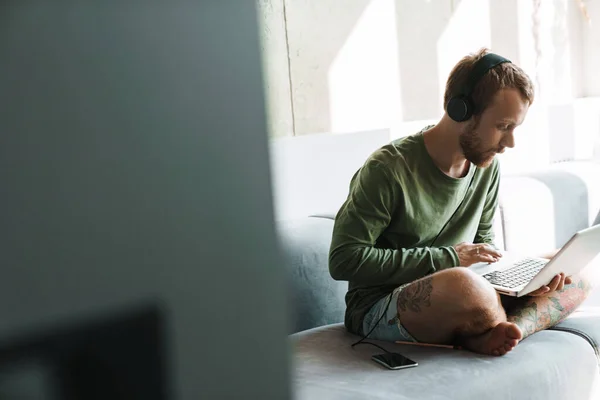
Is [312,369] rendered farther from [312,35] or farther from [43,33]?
[43,33]

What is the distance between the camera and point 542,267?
77.8 inches

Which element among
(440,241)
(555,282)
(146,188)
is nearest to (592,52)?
(440,241)

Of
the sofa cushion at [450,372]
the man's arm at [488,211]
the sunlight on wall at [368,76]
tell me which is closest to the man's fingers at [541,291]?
the sofa cushion at [450,372]

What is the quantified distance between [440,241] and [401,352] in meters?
0.38

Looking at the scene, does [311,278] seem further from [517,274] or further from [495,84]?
[495,84]

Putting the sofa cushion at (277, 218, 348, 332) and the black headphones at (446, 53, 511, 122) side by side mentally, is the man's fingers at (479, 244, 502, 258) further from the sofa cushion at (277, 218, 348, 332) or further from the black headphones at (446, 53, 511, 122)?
the sofa cushion at (277, 218, 348, 332)

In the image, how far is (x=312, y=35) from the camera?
2.77 m

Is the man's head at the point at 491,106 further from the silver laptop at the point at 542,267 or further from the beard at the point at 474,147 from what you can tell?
the silver laptop at the point at 542,267

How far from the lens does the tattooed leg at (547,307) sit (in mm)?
1982

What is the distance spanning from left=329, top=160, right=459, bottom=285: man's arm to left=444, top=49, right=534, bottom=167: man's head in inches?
10.9

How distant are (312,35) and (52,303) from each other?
8.44 ft

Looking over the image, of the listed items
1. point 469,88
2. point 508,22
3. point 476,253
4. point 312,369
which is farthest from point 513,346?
point 508,22

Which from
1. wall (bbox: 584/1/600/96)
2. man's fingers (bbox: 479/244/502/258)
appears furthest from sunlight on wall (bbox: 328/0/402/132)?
wall (bbox: 584/1/600/96)

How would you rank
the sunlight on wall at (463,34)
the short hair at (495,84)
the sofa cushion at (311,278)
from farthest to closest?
the sunlight on wall at (463,34) < the sofa cushion at (311,278) < the short hair at (495,84)
